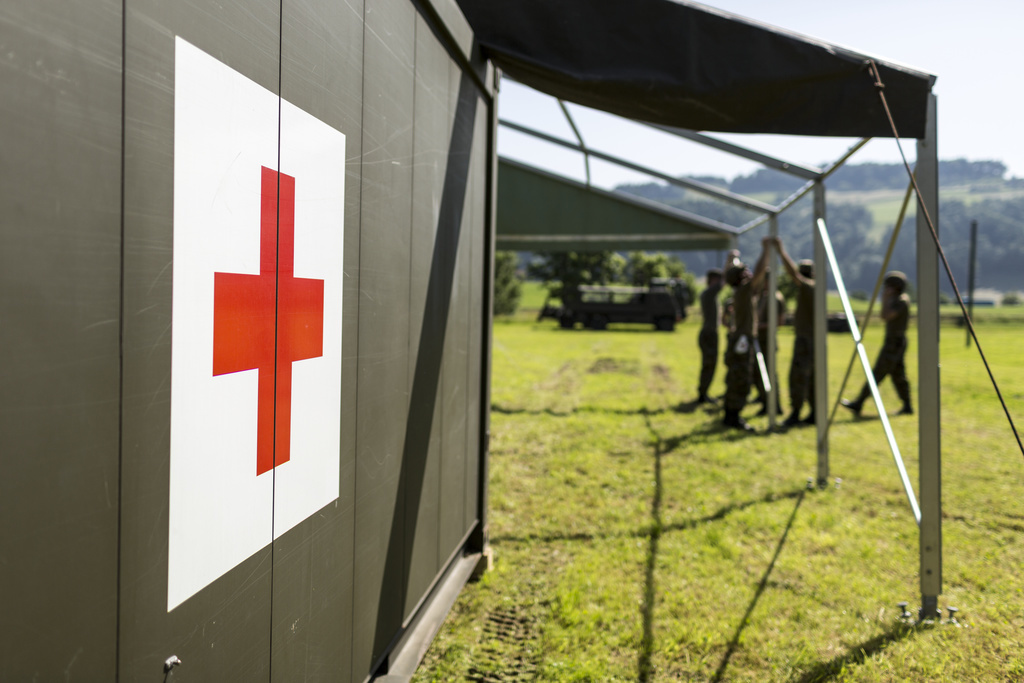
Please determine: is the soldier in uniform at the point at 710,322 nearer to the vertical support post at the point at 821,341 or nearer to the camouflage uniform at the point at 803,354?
the camouflage uniform at the point at 803,354

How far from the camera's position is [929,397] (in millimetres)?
2512

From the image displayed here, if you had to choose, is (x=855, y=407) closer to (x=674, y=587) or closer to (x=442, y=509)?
(x=674, y=587)

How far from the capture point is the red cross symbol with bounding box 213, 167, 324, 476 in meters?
1.00

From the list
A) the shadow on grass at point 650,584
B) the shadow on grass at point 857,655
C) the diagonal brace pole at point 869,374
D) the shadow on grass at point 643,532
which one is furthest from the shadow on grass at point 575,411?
the shadow on grass at point 857,655

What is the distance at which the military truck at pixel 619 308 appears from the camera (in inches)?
1056

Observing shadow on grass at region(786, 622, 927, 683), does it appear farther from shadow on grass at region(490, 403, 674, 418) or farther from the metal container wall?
shadow on grass at region(490, 403, 674, 418)

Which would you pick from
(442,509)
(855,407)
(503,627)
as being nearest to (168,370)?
(442,509)

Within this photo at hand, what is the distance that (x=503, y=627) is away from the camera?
7.80 ft

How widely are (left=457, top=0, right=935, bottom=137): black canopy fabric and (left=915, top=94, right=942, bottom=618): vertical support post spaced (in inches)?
9.0

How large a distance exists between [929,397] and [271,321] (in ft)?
8.60

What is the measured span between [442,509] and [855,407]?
6.47 metres

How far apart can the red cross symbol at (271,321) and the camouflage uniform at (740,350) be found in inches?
216

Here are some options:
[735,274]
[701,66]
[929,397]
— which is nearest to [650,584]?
[929,397]

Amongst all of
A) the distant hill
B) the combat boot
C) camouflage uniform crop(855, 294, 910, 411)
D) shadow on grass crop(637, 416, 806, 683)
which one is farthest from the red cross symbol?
the distant hill
